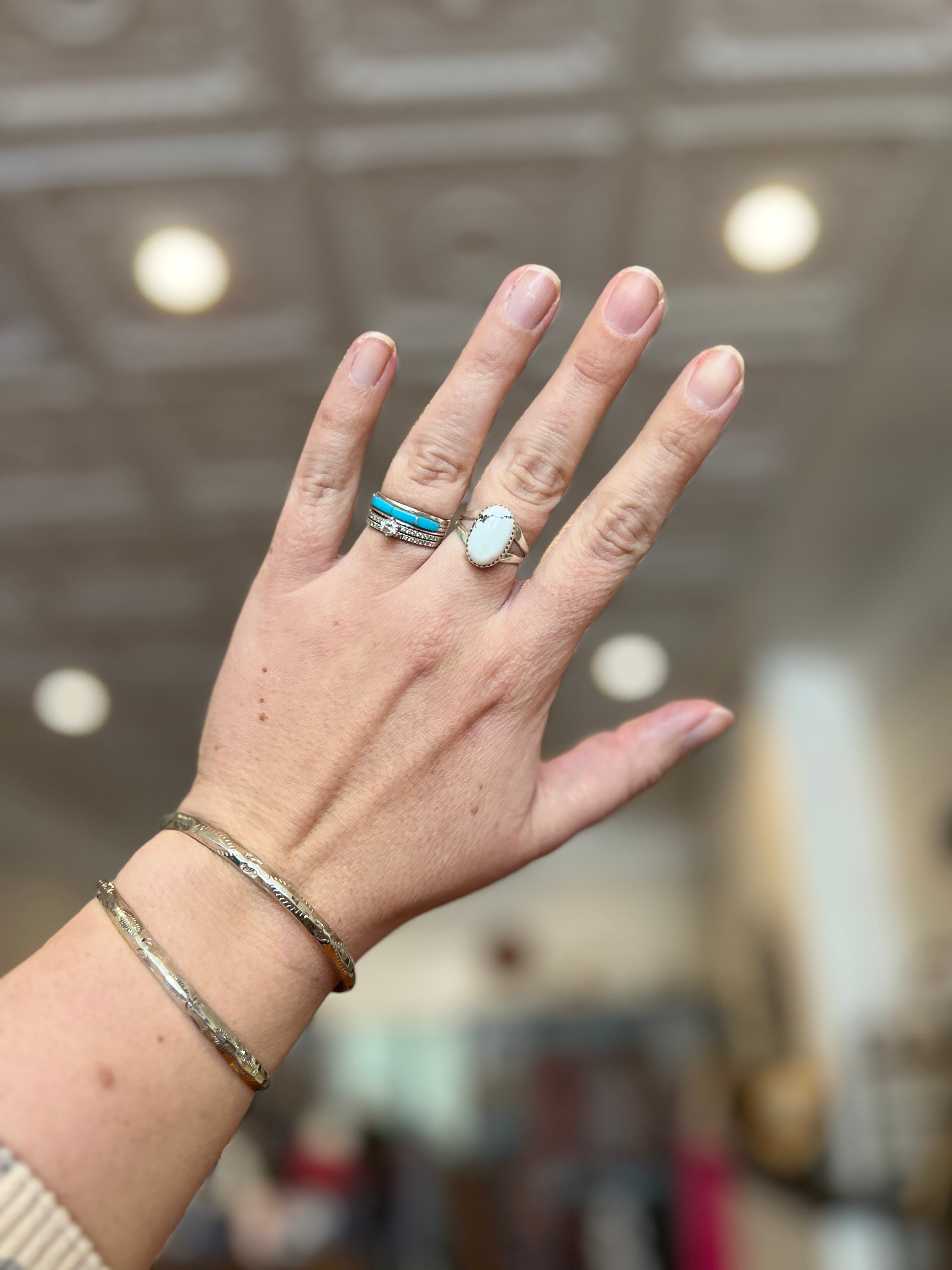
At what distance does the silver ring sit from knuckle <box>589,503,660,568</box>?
9cm

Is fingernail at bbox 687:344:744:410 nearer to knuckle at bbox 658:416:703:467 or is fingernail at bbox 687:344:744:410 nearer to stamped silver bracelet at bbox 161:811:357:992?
knuckle at bbox 658:416:703:467

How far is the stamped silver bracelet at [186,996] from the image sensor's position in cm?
39

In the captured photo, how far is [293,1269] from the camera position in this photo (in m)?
3.15

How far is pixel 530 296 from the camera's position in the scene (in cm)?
52

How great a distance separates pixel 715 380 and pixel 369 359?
0.59 ft

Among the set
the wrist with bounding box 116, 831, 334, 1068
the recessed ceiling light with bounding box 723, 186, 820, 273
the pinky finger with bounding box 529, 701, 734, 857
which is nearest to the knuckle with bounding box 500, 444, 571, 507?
the pinky finger with bounding box 529, 701, 734, 857

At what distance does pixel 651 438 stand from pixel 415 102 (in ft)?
3.40

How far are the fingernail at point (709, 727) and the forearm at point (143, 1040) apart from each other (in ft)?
0.85

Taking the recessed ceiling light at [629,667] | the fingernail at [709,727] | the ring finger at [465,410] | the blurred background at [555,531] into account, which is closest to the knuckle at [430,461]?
the ring finger at [465,410]

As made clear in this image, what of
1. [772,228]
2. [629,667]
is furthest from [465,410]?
[629,667]

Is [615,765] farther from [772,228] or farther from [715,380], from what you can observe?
[772,228]

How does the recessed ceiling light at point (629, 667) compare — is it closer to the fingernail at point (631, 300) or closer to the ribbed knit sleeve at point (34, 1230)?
the fingernail at point (631, 300)

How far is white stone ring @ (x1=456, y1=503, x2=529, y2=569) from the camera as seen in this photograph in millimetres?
512

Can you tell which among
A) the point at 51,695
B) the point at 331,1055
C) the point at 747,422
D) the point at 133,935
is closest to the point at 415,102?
the point at 747,422
